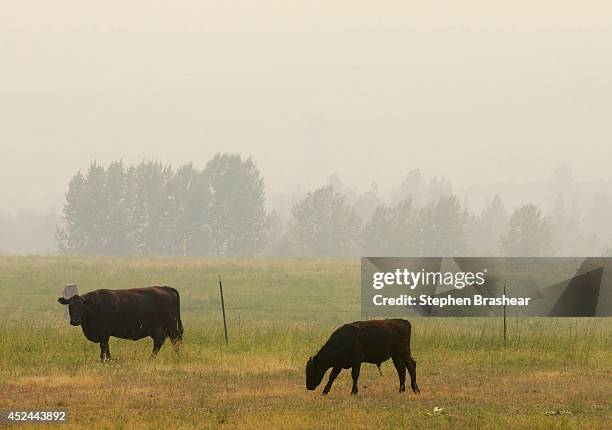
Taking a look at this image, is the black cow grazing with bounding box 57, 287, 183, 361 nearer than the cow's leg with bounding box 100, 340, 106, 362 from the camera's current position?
No

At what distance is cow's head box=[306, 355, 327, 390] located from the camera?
2059 centimetres

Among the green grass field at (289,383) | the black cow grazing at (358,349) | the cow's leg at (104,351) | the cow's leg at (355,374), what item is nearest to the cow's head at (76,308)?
the cow's leg at (104,351)

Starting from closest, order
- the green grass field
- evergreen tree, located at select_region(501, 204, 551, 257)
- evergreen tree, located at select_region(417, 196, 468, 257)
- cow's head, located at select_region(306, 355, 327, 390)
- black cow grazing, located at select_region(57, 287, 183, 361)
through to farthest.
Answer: the green grass field, cow's head, located at select_region(306, 355, 327, 390), black cow grazing, located at select_region(57, 287, 183, 361), evergreen tree, located at select_region(501, 204, 551, 257), evergreen tree, located at select_region(417, 196, 468, 257)

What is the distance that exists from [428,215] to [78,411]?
12431cm

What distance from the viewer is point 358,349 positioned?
20062 mm

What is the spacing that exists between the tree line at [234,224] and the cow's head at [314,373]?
4507 inches

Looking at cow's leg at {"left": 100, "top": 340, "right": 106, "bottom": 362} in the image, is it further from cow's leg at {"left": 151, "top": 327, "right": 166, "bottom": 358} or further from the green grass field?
cow's leg at {"left": 151, "top": 327, "right": 166, "bottom": 358}

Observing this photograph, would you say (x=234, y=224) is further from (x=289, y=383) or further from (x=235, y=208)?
(x=289, y=383)

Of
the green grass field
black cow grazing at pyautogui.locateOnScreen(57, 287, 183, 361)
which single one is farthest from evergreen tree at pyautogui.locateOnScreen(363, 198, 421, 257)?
black cow grazing at pyautogui.locateOnScreen(57, 287, 183, 361)

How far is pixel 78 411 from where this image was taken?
18.8 metres

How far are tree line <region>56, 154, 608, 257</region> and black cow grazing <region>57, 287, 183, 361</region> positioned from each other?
109 m

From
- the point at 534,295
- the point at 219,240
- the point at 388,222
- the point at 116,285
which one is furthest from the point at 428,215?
the point at 534,295

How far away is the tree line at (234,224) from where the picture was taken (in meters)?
140

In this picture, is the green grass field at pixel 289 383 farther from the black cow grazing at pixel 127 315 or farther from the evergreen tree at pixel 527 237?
the evergreen tree at pixel 527 237
